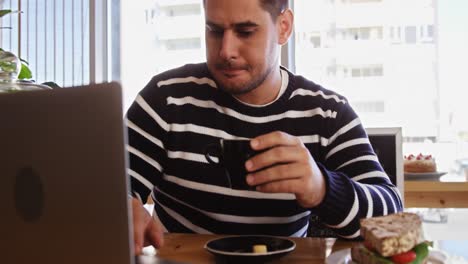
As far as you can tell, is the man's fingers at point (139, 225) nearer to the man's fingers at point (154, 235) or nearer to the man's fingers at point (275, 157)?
the man's fingers at point (154, 235)

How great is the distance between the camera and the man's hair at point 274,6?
4.25ft

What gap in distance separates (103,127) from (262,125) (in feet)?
2.95

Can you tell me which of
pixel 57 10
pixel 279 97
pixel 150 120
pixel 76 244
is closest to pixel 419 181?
pixel 279 97

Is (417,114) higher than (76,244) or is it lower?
higher

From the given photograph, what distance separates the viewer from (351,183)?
3.47ft

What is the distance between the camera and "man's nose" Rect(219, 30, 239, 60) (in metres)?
1.25

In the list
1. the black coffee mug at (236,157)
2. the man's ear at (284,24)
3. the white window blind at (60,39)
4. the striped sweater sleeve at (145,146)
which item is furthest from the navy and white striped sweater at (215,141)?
the white window blind at (60,39)

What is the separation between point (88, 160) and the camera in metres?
0.46

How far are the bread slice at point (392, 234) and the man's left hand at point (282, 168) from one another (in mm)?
127

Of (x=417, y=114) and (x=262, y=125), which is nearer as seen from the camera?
(x=262, y=125)

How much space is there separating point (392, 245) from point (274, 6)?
73 centimetres

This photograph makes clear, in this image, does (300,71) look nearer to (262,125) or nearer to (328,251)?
(262,125)

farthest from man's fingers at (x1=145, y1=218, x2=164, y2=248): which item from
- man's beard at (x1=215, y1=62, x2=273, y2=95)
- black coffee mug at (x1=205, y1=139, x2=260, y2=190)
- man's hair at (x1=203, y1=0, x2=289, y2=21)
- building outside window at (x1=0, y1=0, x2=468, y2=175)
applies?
building outside window at (x1=0, y1=0, x2=468, y2=175)

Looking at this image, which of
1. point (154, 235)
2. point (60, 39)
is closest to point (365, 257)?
point (154, 235)
